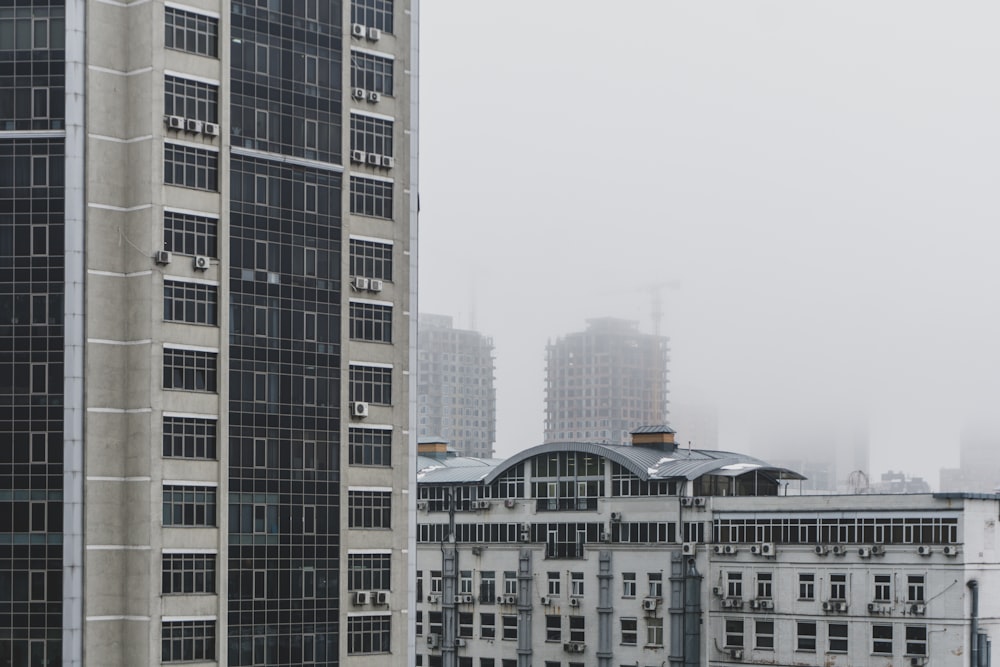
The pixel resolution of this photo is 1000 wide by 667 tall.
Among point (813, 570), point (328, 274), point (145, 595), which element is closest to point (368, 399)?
point (328, 274)

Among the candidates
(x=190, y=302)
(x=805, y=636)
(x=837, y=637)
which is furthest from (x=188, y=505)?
(x=837, y=637)

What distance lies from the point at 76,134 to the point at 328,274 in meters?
7.98

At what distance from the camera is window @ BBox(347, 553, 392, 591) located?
44938 mm

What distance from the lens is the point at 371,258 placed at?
4597cm

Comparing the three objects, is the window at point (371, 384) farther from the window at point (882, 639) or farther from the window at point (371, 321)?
the window at point (882, 639)

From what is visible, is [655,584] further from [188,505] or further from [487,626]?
[188,505]

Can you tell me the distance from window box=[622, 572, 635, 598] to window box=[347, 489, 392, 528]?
75.8ft

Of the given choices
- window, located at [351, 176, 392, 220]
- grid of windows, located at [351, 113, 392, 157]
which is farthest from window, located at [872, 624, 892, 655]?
grid of windows, located at [351, 113, 392, 157]

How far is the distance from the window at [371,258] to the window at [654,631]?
83.7 feet

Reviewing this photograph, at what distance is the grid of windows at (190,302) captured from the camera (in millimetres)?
42062

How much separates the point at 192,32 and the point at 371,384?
11180mm

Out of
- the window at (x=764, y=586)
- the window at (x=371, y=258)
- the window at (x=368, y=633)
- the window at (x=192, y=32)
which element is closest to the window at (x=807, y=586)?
the window at (x=764, y=586)

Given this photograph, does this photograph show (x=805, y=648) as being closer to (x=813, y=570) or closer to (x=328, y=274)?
(x=813, y=570)

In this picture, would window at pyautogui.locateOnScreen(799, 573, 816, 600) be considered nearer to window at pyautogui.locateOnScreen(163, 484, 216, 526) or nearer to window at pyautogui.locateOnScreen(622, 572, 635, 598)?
window at pyautogui.locateOnScreen(622, 572, 635, 598)
